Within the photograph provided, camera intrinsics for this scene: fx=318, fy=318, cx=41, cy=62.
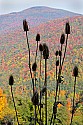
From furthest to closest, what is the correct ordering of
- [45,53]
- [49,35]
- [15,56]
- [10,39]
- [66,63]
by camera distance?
[10,39] < [49,35] < [15,56] < [66,63] < [45,53]

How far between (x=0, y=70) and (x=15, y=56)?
7756mm

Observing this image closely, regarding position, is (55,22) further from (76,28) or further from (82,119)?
(82,119)

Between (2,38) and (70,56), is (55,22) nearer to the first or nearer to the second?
(2,38)

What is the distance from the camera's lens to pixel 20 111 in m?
14.6

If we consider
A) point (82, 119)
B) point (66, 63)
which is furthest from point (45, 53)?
point (66, 63)


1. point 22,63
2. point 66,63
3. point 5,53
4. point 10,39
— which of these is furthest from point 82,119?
point 10,39

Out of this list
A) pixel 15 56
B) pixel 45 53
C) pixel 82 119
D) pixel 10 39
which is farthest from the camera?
→ pixel 10 39

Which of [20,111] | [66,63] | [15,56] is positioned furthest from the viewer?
[15,56]

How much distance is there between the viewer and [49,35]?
3713 inches

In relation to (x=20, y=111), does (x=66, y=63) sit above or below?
below

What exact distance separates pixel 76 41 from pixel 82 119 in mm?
61446

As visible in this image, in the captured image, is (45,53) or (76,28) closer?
(45,53)

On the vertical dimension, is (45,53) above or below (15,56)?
above

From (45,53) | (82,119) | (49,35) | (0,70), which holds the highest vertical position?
(45,53)
